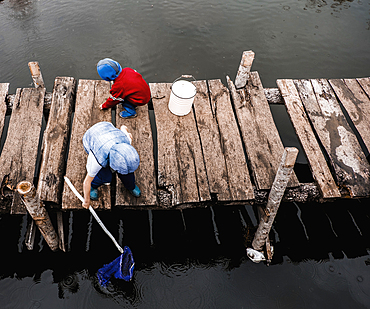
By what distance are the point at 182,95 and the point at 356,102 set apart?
364 cm

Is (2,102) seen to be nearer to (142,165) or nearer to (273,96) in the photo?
(142,165)

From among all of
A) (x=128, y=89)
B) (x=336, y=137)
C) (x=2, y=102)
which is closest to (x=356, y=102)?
(x=336, y=137)

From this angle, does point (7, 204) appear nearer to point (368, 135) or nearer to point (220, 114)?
point (220, 114)

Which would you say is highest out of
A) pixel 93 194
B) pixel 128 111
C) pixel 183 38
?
pixel 128 111

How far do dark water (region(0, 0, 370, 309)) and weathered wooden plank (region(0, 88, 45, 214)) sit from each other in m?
1.57

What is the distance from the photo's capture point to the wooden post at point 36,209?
127 inches

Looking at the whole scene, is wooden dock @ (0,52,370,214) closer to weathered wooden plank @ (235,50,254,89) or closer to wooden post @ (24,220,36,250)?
weathered wooden plank @ (235,50,254,89)

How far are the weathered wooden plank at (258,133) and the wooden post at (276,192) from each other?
25 cm

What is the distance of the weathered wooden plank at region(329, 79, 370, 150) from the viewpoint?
17.1 ft

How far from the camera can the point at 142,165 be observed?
4.33 metres

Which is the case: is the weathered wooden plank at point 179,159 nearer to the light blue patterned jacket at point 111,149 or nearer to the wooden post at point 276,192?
the wooden post at point 276,192

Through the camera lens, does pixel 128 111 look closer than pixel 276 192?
No

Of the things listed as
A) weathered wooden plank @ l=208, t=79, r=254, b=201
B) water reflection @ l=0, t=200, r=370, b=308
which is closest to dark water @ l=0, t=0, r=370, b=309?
water reflection @ l=0, t=200, r=370, b=308

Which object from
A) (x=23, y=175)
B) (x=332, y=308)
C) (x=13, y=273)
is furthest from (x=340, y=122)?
(x=13, y=273)
